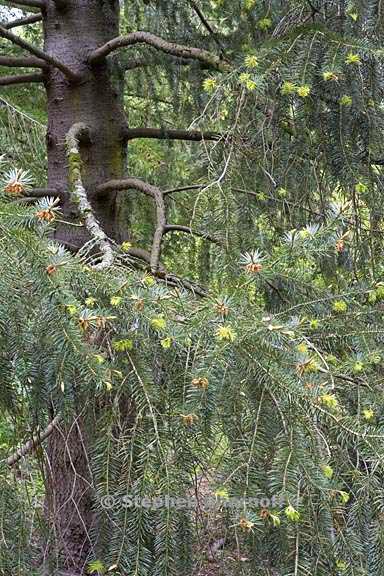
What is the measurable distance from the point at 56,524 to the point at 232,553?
0.44 m

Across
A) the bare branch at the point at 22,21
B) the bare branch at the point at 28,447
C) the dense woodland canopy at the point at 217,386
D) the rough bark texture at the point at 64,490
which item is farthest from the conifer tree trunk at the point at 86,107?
the bare branch at the point at 28,447

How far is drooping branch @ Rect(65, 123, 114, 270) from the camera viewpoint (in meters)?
2.00

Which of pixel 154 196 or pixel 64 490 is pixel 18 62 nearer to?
pixel 154 196

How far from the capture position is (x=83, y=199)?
8.54ft

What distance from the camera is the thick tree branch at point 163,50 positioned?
268 cm

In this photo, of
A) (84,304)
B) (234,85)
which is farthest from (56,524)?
(234,85)

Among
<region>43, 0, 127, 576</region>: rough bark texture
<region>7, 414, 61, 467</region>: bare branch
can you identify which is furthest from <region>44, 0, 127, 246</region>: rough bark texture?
<region>7, 414, 61, 467</region>: bare branch

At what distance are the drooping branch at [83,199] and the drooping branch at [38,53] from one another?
0.75ft

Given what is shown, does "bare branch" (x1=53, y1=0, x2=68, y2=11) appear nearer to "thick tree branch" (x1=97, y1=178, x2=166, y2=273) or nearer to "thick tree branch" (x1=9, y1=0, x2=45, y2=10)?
"thick tree branch" (x1=9, y1=0, x2=45, y2=10)

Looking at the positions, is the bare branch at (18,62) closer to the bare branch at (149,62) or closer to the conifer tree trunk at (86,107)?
the conifer tree trunk at (86,107)

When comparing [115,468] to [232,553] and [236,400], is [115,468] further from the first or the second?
[232,553]

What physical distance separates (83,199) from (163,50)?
0.71 m

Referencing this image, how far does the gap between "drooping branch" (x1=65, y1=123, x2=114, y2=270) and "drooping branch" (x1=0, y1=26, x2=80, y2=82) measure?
9.1 inches

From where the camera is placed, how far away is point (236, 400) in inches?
61.9
